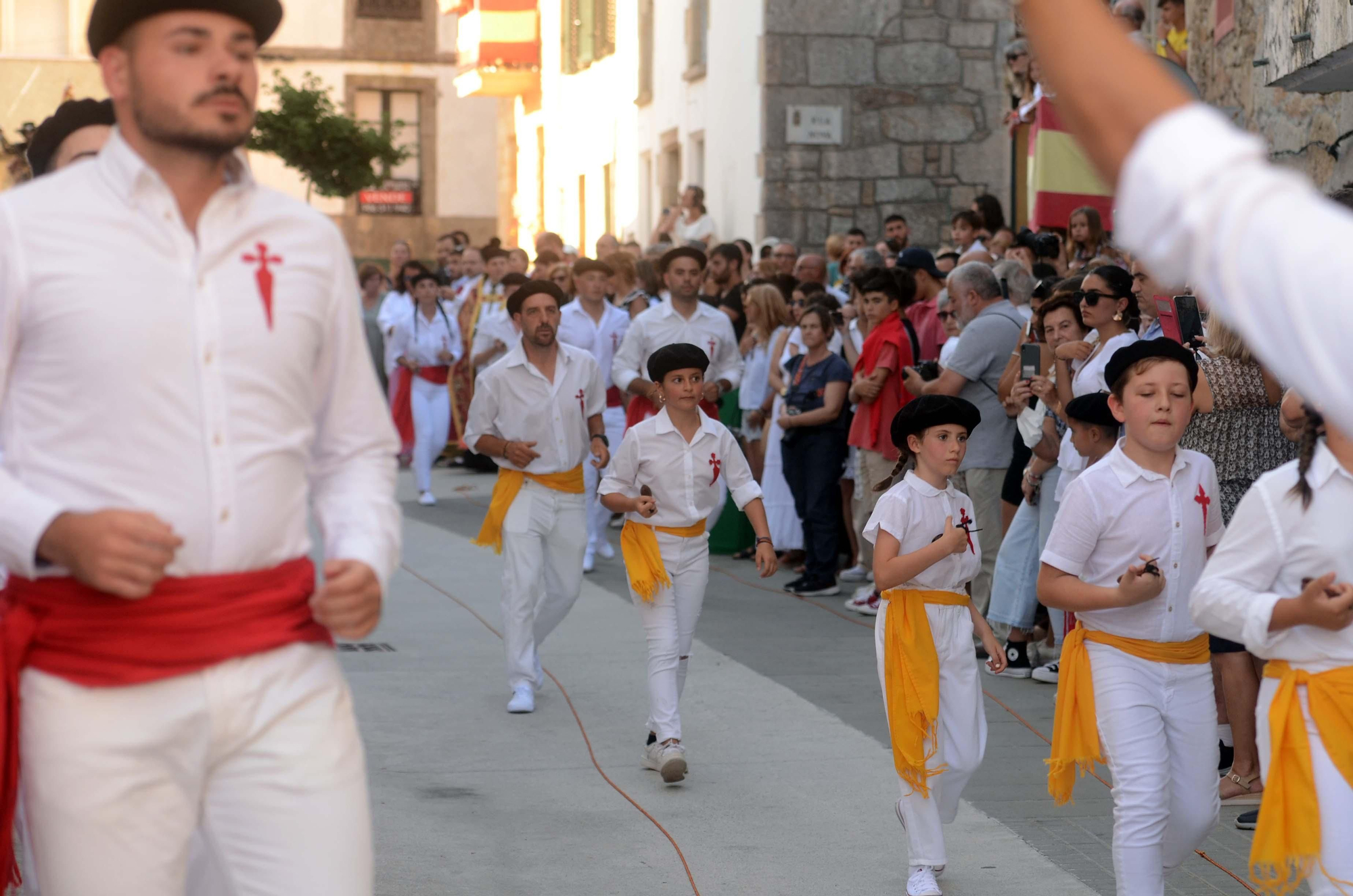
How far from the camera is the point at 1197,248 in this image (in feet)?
4.67

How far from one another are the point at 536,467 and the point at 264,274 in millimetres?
5673

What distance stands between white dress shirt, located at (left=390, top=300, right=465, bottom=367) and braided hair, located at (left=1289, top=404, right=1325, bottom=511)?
13.1m

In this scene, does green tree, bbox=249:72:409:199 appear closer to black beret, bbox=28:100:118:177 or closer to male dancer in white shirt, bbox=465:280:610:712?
male dancer in white shirt, bbox=465:280:610:712

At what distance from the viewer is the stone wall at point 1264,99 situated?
28.1 ft

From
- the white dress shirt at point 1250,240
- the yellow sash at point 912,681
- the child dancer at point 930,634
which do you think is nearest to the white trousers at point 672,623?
the child dancer at point 930,634

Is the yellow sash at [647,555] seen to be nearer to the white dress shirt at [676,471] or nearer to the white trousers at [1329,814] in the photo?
the white dress shirt at [676,471]

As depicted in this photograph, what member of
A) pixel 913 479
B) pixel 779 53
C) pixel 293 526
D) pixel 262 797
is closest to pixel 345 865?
pixel 262 797

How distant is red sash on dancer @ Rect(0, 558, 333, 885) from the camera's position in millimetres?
2604

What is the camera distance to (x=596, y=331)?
43.0 ft

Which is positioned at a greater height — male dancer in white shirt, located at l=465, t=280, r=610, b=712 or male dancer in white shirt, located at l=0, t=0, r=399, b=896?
male dancer in white shirt, located at l=0, t=0, r=399, b=896

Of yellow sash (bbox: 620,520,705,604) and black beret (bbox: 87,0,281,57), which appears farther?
yellow sash (bbox: 620,520,705,604)

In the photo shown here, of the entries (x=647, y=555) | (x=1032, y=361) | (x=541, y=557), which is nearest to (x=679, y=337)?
(x=541, y=557)

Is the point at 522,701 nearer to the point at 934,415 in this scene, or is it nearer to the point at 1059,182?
the point at 934,415

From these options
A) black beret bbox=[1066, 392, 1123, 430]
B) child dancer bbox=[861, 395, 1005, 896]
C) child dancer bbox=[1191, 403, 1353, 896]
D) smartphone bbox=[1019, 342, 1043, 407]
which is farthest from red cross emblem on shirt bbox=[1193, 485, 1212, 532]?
smartphone bbox=[1019, 342, 1043, 407]
